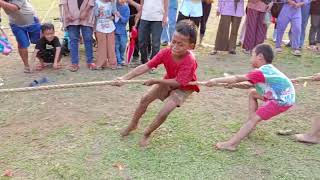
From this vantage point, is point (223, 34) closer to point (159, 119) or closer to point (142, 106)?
point (142, 106)

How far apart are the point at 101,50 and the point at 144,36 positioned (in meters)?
0.60

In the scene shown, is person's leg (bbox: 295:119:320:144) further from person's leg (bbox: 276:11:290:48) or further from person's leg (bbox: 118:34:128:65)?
person's leg (bbox: 276:11:290:48)

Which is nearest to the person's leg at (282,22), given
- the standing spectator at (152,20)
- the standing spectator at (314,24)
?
the standing spectator at (314,24)

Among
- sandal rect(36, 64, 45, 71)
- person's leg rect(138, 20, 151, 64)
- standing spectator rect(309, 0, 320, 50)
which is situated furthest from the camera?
standing spectator rect(309, 0, 320, 50)

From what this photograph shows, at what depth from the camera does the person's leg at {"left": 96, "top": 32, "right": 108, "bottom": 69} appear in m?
5.78

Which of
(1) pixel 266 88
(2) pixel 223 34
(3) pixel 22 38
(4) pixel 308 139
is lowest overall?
(4) pixel 308 139

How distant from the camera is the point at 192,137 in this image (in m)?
3.87

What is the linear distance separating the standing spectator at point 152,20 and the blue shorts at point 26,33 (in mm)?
1366

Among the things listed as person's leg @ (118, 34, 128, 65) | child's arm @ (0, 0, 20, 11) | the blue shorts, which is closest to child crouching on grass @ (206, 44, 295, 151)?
person's leg @ (118, 34, 128, 65)

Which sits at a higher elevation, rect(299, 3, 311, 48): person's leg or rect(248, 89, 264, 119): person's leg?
rect(299, 3, 311, 48): person's leg

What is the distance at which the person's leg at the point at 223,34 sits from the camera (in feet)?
22.1

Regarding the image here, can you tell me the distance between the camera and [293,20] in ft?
22.4

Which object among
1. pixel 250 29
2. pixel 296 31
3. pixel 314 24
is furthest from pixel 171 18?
pixel 314 24

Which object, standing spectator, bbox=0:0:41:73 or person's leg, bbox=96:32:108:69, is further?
person's leg, bbox=96:32:108:69
